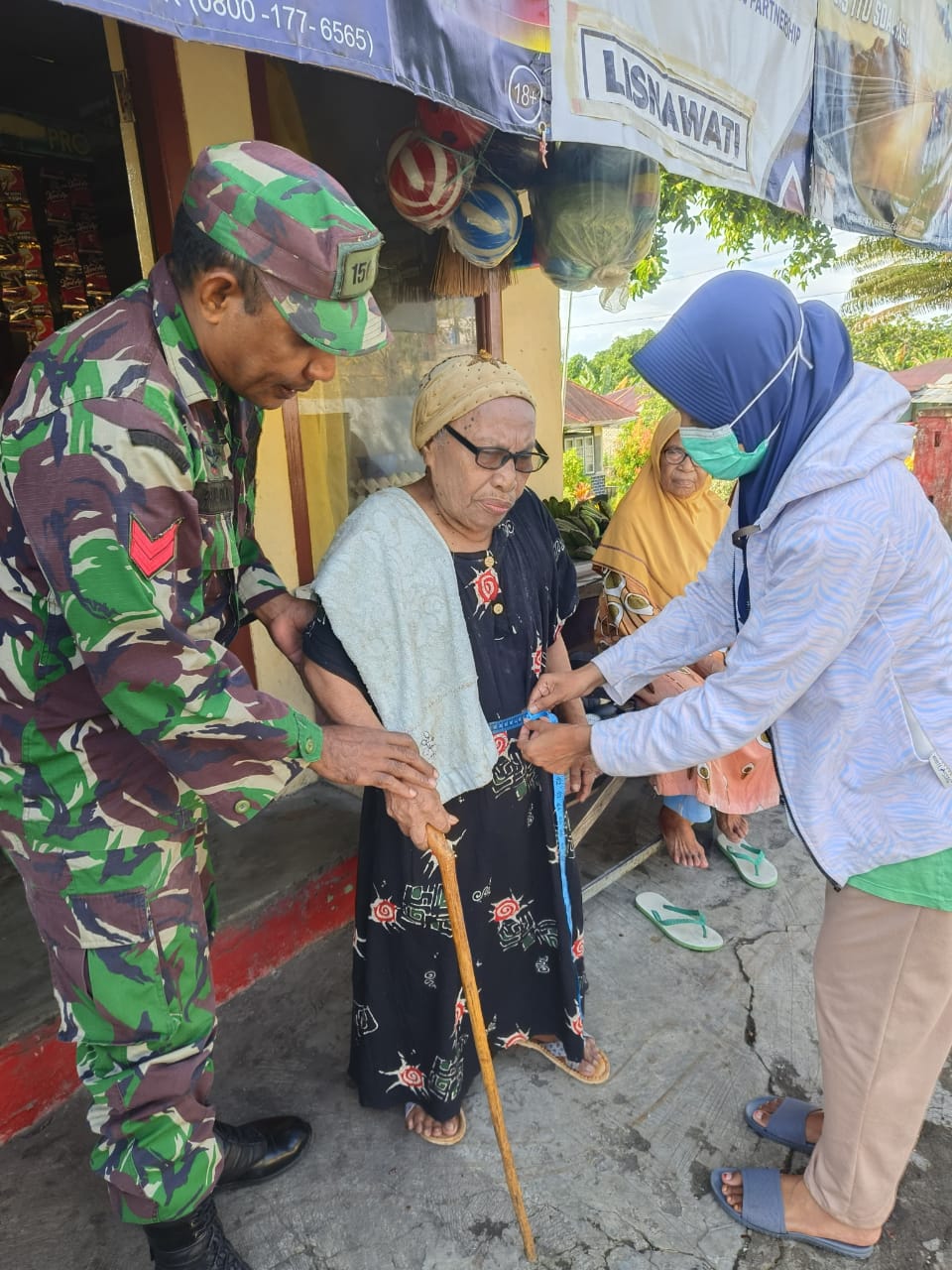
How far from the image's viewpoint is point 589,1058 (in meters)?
2.24

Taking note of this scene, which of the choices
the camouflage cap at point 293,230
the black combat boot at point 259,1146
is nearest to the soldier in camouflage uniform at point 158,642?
the camouflage cap at point 293,230

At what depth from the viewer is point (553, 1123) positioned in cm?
207

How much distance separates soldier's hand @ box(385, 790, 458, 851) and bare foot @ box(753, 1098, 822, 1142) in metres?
1.27

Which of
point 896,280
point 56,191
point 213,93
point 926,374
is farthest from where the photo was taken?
point 926,374

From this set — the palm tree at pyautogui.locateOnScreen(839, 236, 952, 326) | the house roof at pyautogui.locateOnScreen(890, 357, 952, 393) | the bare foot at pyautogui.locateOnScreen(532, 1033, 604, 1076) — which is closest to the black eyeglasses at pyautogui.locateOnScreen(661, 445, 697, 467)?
the bare foot at pyautogui.locateOnScreen(532, 1033, 604, 1076)

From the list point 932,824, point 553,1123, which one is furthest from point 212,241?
point 553,1123

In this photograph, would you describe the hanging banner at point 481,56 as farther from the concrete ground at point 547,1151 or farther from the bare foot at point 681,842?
the bare foot at point 681,842

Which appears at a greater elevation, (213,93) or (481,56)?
(213,93)

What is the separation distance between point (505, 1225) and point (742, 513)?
Answer: 1703mm

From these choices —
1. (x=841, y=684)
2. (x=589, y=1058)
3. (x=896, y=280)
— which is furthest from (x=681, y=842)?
(x=896, y=280)

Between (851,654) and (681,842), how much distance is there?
2.03 meters

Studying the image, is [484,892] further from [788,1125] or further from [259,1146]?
[788,1125]

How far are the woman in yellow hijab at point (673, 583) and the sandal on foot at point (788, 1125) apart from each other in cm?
111

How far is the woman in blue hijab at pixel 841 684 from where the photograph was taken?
54.7 inches
